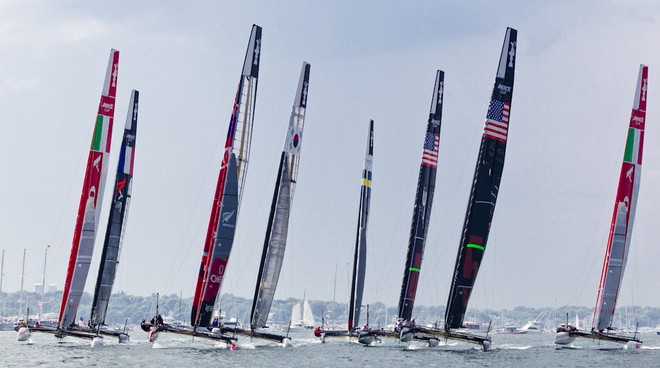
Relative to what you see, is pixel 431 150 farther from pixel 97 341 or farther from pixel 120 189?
pixel 97 341

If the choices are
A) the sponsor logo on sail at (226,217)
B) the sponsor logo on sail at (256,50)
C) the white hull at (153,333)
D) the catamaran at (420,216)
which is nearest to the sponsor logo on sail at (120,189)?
the sponsor logo on sail at (226,217)

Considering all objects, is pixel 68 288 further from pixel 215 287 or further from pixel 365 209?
pixel 365 209

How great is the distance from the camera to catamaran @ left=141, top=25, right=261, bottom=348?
5847 cm

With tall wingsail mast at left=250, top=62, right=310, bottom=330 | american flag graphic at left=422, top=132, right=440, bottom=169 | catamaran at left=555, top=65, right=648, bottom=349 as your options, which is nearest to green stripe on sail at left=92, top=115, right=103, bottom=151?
tall wingsail mast at left=250, top=62, right=310, bottom=330

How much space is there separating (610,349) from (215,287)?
75.0ft

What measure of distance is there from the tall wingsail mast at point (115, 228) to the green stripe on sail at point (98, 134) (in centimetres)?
270

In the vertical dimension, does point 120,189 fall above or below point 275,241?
above

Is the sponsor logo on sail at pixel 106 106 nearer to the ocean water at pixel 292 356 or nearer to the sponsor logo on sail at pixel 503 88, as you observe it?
the ocean water at pixel 292 356

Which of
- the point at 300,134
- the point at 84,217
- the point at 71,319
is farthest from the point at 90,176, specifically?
the point at 300,134

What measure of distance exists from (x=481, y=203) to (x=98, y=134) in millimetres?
20328

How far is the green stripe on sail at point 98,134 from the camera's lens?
202ft

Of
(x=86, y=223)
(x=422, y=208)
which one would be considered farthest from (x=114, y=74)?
(x=422, y=208)

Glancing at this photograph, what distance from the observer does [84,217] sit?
60531 millimetres

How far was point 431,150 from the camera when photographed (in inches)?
2832
